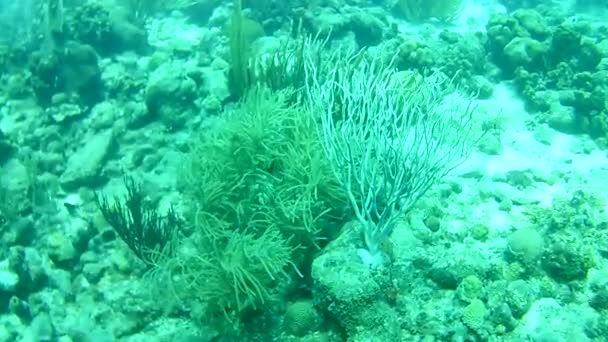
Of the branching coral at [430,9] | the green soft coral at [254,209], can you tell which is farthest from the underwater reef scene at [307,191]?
the branching coral at [430,9]

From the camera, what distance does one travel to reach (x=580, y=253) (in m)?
4.41

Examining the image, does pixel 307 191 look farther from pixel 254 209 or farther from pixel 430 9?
pixel 430 9

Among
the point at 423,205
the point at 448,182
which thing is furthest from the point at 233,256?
the point at 448,182

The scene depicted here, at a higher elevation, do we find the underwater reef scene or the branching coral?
the branching coral

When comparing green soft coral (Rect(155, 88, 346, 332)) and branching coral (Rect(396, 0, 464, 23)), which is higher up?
branching coral (Rect(396, 0, 464, 23))

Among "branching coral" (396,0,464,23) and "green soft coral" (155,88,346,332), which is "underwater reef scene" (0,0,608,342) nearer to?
"green soft coral" (155,88,346,332)

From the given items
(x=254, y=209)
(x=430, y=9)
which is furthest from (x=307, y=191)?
(x=430, y=9)

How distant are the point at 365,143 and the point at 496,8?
764 centimetres

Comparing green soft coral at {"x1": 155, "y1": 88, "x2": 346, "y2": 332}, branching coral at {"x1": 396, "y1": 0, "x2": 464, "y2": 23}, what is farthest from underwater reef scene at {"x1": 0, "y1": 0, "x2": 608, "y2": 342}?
branching coral at {"x1": 396, "y1": 0, "x2": 464, "y2": 23}

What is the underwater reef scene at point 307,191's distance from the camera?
13.3 feet

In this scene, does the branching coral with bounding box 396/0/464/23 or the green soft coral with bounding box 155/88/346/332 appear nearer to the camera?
the green soft coral with bounding box 155/88/346/332

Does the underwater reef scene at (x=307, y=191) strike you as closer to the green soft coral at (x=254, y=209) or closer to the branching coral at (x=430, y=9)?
the green soft coral at (x=254, y=209)

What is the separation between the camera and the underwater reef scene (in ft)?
13.3

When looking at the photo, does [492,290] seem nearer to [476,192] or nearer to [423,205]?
[423,205]
